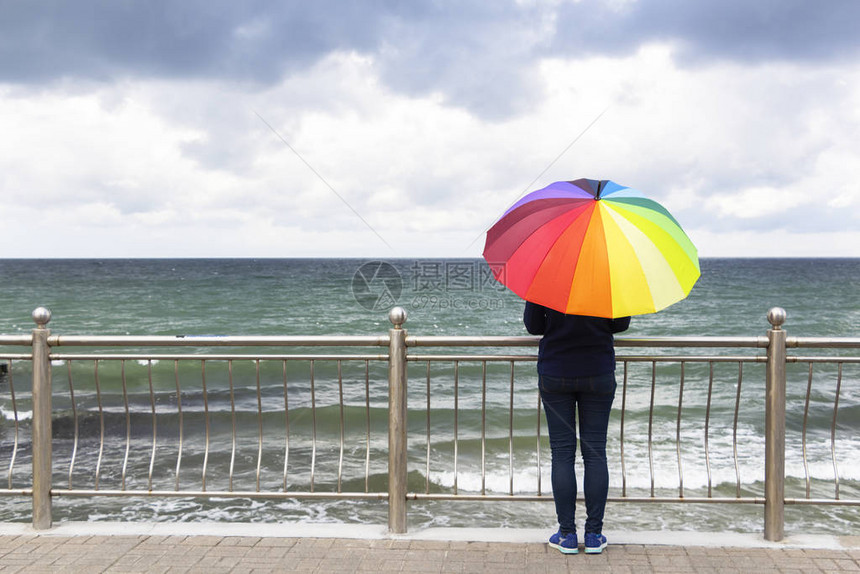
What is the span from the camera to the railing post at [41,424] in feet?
15.2

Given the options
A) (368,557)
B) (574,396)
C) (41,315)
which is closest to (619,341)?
(574,396)

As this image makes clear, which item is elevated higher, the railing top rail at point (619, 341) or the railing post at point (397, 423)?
the railing top rail at point (619, 341)

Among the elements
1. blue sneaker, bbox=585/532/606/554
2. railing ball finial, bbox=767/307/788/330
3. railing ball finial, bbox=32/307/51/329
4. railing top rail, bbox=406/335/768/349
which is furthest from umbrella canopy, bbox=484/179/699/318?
railing ball finial, bbox=32/307/51/329

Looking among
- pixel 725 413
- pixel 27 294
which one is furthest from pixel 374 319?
pixel 27 294

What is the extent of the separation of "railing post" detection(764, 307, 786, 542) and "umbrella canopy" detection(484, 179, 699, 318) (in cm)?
104

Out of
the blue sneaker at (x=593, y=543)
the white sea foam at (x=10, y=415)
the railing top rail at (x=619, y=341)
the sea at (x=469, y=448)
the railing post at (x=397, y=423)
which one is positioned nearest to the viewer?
the blue sneaker at (x=593, y=543)

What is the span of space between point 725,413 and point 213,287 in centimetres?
5938

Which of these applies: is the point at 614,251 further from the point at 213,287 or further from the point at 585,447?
the point at 213,287

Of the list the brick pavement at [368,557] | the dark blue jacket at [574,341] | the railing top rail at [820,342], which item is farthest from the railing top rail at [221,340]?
the railing top rail at [820,342]

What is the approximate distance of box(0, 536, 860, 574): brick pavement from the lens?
395 cm

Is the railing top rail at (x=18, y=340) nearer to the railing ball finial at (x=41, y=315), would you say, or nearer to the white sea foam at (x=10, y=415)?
the railing ball finial at (x=41, y=315)

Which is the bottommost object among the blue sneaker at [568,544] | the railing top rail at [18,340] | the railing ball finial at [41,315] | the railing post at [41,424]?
the blue sneaker at [568,544]

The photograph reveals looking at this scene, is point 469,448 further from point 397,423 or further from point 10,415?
point 10,415

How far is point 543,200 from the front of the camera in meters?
3.86
